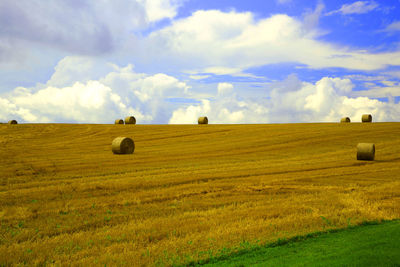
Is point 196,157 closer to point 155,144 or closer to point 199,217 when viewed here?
point 155,144

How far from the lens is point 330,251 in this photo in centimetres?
642

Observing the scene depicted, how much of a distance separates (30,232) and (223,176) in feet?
29.7

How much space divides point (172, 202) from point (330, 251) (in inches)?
228

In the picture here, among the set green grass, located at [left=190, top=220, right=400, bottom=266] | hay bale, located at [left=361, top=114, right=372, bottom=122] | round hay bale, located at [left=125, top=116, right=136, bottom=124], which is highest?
round hay bale, located at [left=125, top=116, right=136, bottom=124]

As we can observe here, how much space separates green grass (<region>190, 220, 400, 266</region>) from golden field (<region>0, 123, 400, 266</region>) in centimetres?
39

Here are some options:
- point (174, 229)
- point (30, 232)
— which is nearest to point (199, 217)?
point (174, 229)

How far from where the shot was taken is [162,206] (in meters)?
10.6

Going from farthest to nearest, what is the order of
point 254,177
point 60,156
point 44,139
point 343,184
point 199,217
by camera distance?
point 44,139 → point 60,156 → point 254,177 → point 343,184 → point 199,217

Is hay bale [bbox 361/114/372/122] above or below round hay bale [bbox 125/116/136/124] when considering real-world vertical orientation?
below

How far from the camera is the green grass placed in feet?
18.9

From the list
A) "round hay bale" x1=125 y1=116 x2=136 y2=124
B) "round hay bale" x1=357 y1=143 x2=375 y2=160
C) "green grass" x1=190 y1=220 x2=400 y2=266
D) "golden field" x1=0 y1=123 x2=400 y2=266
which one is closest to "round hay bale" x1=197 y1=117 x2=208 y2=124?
"round hay bale" x1=125 y1=116 x2=136 y2=124

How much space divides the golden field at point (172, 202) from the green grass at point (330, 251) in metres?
0.39

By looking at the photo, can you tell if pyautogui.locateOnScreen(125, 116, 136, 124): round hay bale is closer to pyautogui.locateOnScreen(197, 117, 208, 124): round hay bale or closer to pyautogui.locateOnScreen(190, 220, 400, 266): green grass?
pyautogui.locateOnScreen(197, 117, 208, 124): round hay bale

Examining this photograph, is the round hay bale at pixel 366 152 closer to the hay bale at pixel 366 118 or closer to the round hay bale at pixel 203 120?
the hay bale at pixel 366 118
